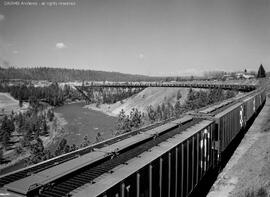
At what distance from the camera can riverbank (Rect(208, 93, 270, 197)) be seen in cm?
1332

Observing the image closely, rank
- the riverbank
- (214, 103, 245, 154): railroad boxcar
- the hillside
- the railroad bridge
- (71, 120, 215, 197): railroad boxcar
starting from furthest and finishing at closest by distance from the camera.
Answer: the hillside
(214, 103, 245, 154): railroad boxcar
the riverbank
(71, 120, 215, 197): railroad boxcar
the railroad bridge

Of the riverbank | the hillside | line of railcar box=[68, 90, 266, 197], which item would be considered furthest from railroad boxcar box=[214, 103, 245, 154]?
the hillside

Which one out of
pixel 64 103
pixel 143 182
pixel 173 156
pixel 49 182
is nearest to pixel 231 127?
pixel 173 156

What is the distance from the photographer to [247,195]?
11.9 metres

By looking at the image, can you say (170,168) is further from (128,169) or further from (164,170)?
(128,169)

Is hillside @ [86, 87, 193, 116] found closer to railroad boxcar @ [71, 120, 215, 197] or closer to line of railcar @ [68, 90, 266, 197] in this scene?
line of railcar @ [68, 90, 266, 197]

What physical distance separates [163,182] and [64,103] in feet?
627

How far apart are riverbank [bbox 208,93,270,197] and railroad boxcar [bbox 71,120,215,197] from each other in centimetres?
224

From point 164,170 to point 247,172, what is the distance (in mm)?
10941

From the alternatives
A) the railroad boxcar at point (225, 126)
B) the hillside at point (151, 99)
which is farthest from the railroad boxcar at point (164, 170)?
the hillside at point (151, 99)

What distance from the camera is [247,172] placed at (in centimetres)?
1658

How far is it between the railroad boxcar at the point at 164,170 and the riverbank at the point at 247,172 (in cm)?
224

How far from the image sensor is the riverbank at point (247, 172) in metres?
13.3

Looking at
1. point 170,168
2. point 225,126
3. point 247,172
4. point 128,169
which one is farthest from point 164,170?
point 247,172
